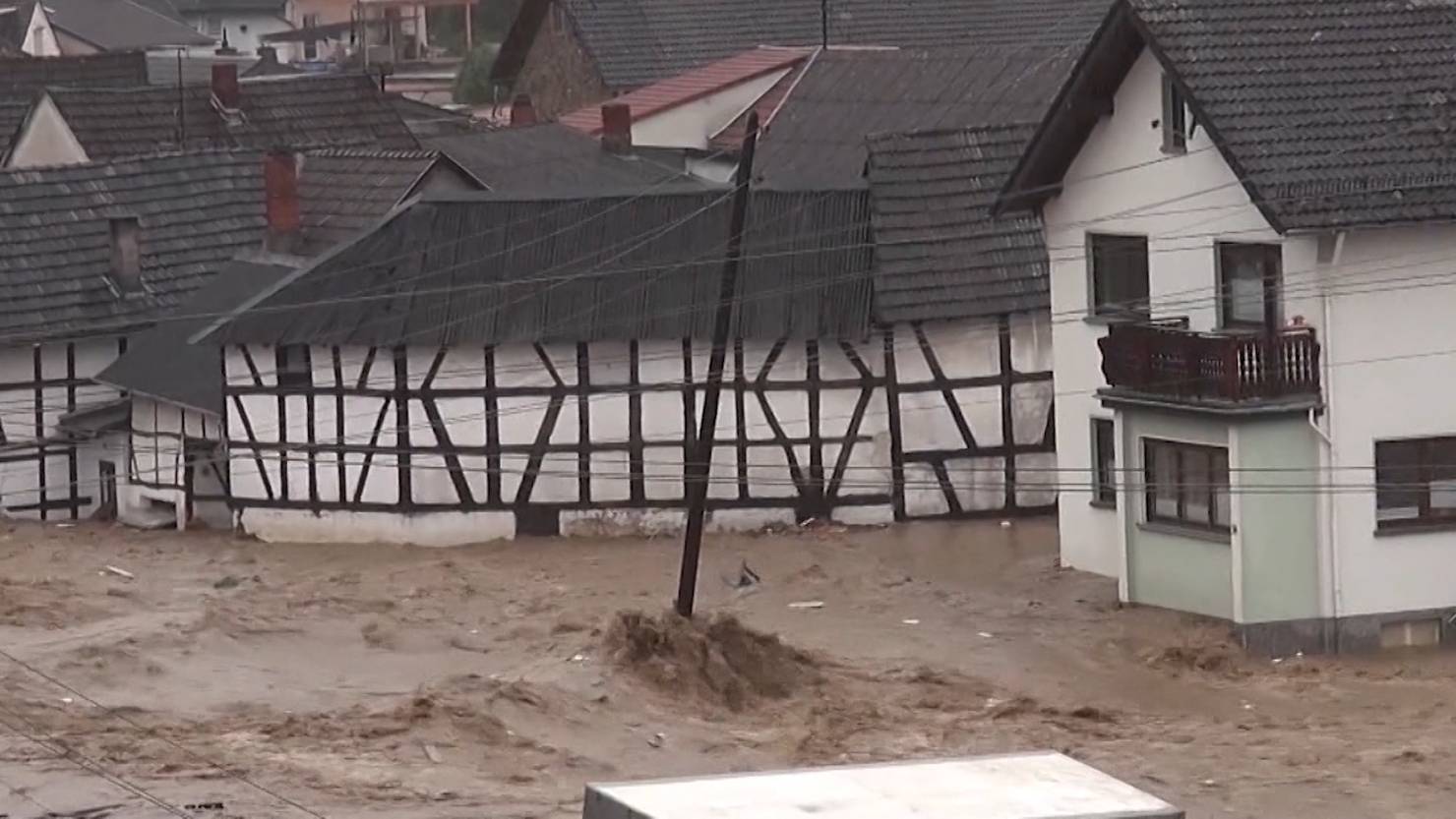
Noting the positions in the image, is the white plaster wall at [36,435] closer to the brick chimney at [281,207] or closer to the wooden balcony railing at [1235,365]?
the brick chimney at [281,207]

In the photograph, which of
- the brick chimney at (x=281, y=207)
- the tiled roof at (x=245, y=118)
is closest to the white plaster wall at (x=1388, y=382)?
the brick chimney at (x=281, y=207)

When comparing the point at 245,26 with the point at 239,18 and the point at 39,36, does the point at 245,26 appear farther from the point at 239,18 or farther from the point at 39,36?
the point at 39,36

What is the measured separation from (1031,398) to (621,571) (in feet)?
20.4

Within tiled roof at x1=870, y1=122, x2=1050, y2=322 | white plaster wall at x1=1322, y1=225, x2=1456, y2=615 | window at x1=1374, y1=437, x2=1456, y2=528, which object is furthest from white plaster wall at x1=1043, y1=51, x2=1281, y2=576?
tiled roof at x1=870, y1=122, x2=1050, y2=322

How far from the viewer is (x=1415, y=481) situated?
3428cm

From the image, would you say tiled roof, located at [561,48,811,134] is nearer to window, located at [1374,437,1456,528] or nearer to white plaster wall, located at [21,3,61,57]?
window, located at [1374,437,1456,528]

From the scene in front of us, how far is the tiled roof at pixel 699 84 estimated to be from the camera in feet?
198

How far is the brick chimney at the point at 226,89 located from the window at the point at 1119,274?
2730cm

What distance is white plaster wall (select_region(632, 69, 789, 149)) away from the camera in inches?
2371

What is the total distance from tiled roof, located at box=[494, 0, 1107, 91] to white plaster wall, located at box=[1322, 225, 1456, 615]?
33.8 m

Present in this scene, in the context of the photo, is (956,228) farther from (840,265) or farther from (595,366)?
(595,366)

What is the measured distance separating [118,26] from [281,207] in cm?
5916

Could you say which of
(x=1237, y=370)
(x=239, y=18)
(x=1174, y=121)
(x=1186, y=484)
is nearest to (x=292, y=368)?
(x=1174, y=121)

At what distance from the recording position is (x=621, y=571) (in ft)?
130
